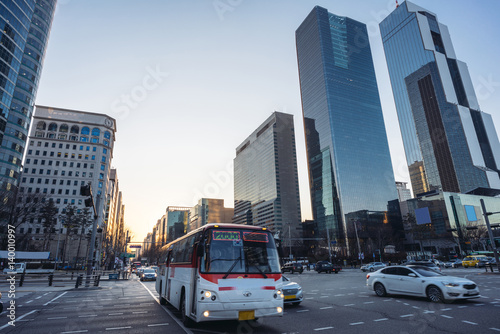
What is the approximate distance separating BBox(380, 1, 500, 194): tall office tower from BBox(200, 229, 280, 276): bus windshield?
553 ft

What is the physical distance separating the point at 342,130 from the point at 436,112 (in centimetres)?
6584

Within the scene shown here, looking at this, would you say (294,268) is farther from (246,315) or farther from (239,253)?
(246,315)

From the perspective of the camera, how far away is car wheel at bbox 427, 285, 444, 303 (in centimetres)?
1159

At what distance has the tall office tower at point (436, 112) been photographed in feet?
478

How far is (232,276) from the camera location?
7613mm

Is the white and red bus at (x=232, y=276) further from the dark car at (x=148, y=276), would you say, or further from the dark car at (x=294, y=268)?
the dark car at (x=294, y=268)

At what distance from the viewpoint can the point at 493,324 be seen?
26.0 ft

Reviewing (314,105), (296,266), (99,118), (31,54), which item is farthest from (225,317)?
(314,105)

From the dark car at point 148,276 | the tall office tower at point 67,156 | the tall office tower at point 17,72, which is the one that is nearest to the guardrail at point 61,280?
the dark car at point 148,276

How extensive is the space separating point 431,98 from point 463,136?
1093 inches

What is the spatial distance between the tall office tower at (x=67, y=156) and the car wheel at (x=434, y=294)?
3519 inches

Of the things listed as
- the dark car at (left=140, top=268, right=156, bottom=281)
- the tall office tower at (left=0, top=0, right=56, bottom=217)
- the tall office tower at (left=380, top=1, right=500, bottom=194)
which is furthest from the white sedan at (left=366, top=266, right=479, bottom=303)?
the tall office tower at (left=380, top=1, right=500, bottom=194)

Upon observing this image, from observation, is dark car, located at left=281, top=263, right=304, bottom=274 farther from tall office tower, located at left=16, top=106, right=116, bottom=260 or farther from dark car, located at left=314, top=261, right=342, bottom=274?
tall office tower, located at left=16, top=106, right=116, bottom=260

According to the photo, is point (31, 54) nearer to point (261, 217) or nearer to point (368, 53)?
point (261, 217)
